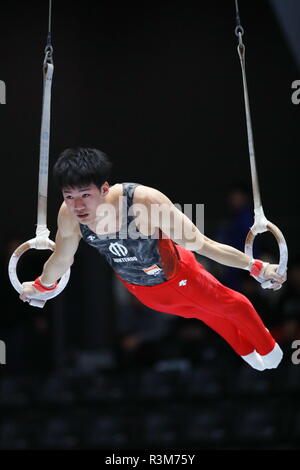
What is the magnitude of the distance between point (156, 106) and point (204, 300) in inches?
161

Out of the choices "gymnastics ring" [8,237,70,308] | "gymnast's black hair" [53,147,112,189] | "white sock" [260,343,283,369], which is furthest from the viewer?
"white sock" [260,343,283,369]

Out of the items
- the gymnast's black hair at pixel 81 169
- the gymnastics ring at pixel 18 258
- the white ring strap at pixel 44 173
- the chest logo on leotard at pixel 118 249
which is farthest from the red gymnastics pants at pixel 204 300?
the gymnast's black hair at pixel 81 169

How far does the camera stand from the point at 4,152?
8.05 metres

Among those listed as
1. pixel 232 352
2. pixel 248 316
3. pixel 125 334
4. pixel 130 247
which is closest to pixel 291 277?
pixel 232 352

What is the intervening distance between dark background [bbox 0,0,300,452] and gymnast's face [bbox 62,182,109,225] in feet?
12.8

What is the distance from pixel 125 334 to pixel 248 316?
300 cm

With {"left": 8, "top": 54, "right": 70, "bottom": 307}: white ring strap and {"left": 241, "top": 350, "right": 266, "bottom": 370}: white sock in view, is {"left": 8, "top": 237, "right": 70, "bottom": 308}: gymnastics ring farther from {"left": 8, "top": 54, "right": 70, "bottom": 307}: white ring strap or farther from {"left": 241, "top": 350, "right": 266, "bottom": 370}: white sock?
{"left": 241, "top": 350, "right": 266, "bottom": 370}: white sock

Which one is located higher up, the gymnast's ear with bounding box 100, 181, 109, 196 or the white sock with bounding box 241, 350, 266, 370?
the gymnast's ear with bounding box 100, 181, 109, 196

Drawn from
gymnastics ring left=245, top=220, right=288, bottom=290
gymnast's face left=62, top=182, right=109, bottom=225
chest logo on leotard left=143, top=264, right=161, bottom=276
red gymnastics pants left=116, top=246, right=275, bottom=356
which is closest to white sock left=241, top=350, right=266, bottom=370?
red gymnastics pants left=116, top=246, right=275, bottom=356

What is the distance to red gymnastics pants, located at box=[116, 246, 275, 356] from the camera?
4.60 meters

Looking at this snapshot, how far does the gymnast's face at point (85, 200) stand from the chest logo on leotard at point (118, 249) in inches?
9.5

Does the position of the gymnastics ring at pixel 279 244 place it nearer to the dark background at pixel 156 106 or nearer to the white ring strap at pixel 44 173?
the white ring strap at pixel 44 173

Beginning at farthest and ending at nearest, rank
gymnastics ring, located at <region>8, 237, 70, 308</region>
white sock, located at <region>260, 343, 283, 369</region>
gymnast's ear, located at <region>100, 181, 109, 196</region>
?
white sock, located at <region>260, 343, 283, 369</region>, gymnastics ring, located at <region>8, 237, 70, 308</region>, gymnast's ear, located at <region>100, 181, 109, 196</region>
